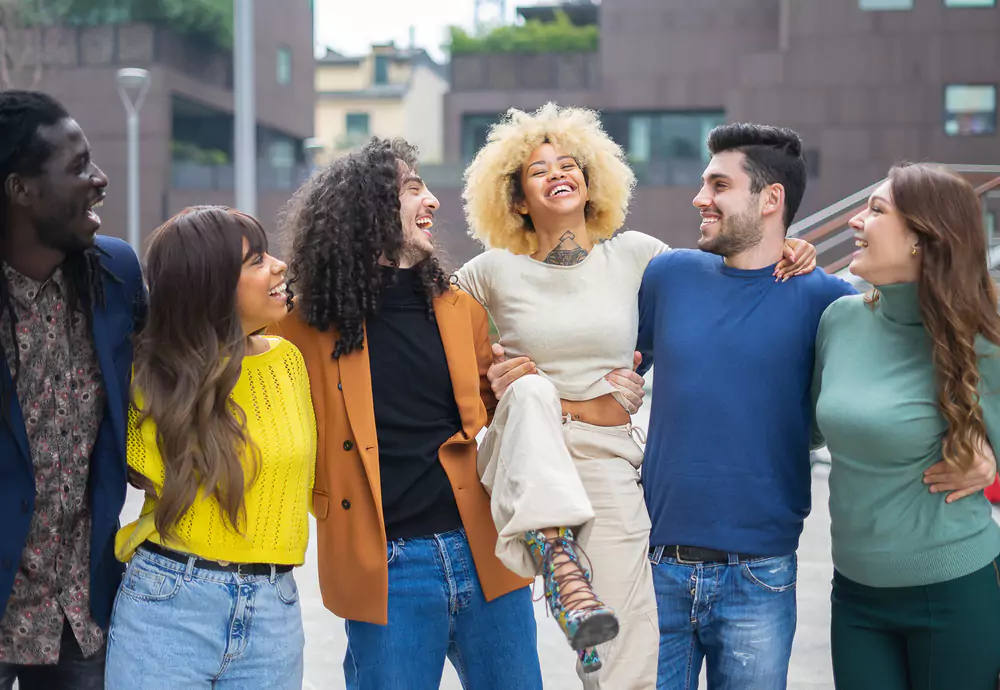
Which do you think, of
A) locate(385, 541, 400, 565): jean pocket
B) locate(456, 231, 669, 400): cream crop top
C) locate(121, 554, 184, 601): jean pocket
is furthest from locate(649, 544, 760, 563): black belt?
locate(121, 554, 184, 601): jean pocket

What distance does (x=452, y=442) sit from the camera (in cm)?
306

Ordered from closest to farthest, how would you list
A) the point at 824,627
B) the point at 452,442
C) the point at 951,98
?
the point at 452,442, the point at 824,627, the point at 951,98

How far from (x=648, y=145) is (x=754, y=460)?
27.1m

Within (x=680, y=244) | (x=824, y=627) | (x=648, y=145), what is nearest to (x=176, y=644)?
(x=824, y=627)

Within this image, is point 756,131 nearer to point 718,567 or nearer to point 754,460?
point 754,460

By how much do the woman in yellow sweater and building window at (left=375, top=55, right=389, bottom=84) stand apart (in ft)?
182

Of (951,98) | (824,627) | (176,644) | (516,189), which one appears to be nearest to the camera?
(176,644)

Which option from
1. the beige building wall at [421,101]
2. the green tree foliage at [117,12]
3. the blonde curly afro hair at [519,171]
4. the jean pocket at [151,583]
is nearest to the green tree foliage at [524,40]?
the green tree foliage at [117,12]

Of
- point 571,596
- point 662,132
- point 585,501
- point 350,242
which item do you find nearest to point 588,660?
point 571,596

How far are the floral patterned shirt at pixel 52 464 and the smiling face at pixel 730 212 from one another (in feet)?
6.34

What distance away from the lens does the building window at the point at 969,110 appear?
82.5ft

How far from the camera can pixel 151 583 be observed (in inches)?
105

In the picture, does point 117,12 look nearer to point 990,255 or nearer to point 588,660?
point 990,255

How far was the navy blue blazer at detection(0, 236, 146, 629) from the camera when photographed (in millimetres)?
2666
